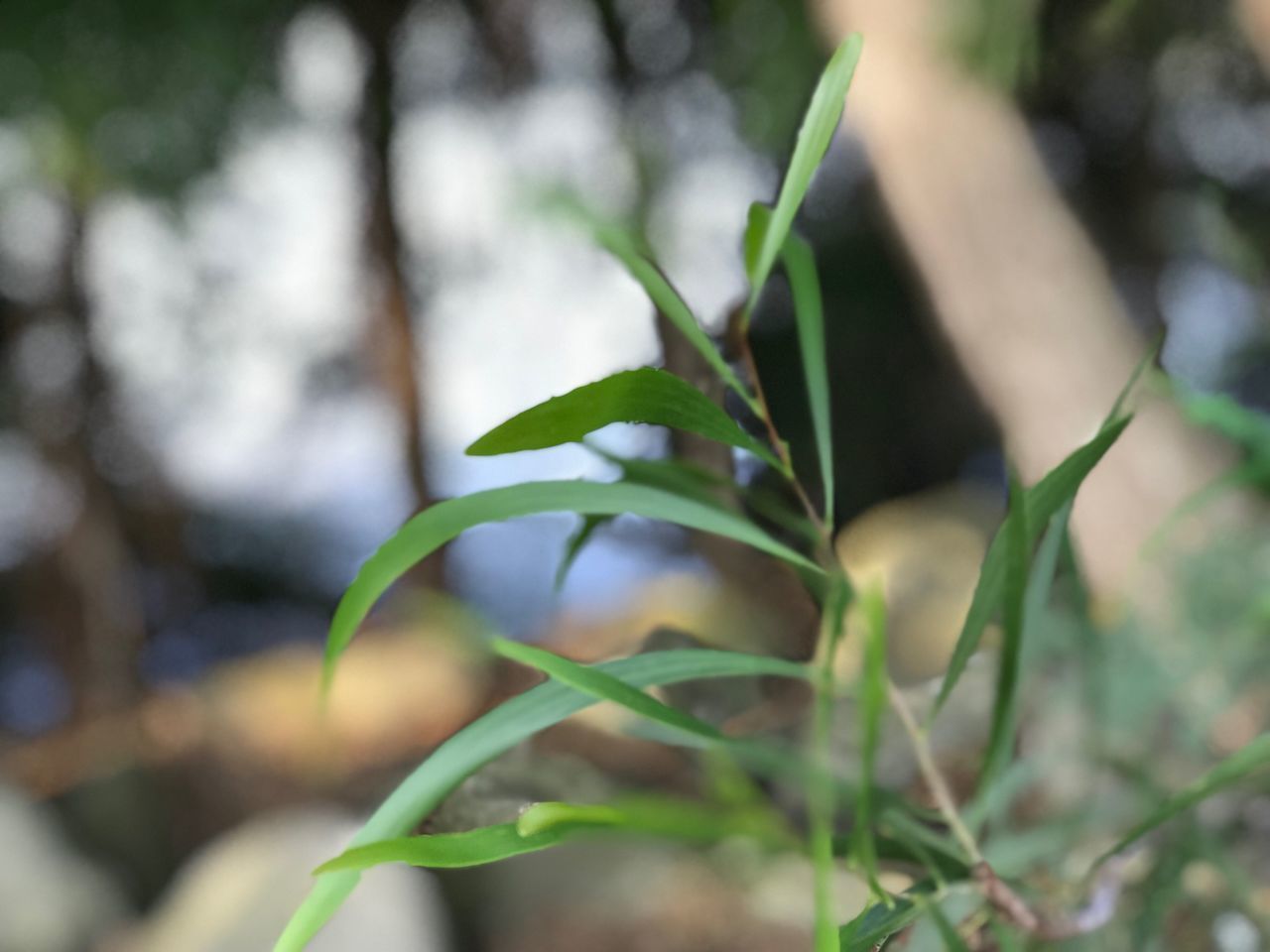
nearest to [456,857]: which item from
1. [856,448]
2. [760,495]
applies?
[760,495]

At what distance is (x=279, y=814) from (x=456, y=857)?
52.8 inches

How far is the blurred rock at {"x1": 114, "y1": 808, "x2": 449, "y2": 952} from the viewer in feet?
2.32

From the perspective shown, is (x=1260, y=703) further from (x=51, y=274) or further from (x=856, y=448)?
(x=51, y=274)

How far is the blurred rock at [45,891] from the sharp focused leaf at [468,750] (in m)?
1.15

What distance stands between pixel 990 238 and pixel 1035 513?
2.05 feet

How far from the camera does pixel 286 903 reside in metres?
0.74

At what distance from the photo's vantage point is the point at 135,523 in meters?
1.47

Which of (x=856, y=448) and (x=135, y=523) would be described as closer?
(x=856, y=448)

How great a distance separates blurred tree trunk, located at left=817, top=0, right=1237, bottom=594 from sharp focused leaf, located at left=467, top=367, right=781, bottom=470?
55 centimetres

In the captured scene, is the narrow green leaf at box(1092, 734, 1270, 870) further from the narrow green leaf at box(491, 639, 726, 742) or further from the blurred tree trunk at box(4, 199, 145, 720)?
the blurred tree trunk at box(4, 199, 145, 720)

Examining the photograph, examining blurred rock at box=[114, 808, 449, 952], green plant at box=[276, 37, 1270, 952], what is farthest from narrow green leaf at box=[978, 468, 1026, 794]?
blurred rock at box=[114, 808, 449, 952]

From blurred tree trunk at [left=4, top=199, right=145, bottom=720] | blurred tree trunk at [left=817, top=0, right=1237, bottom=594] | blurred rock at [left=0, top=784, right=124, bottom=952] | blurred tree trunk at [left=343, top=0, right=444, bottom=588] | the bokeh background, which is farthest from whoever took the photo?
blurred tree trunk at [left=4, top=199, right=145, bottom=720]

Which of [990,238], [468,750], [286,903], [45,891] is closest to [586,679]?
[468,750]

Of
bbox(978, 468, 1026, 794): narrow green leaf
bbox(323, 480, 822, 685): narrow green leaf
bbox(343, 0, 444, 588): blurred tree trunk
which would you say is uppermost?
bbox(343, 0, 444, 588): blurred tree trunk
